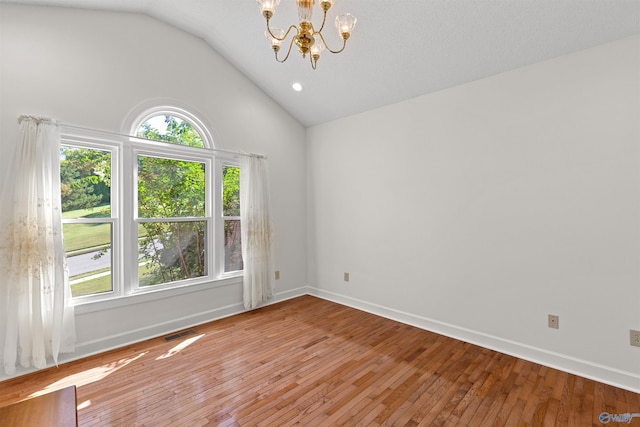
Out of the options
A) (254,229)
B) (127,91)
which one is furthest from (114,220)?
(254,229)

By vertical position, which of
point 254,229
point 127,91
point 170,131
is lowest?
point 254,229

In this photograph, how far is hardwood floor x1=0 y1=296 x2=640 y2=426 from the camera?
197 centimetres

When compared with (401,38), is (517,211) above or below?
below

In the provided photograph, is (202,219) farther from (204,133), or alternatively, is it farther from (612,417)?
(612,417)

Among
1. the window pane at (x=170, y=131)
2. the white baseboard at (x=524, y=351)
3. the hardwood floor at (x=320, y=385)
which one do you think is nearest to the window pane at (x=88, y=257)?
the hardwood floor at (x=320, y=385)

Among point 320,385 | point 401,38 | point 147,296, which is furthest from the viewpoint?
point 147,296

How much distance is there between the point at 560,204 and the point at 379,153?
196 centimetres

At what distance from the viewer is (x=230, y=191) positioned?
4.00 metres

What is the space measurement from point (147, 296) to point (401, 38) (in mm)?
3707

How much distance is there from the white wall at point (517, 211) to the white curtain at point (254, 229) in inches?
50.8

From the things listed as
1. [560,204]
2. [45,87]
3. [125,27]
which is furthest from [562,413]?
[125,27]

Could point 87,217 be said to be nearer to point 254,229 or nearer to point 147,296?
point 147,296

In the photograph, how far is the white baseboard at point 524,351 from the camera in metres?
2.28

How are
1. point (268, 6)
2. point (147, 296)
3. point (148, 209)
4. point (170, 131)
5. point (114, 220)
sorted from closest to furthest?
point (268, 6), point (114, 220), point (147, 296), point (148, 209), point (170, 131)
